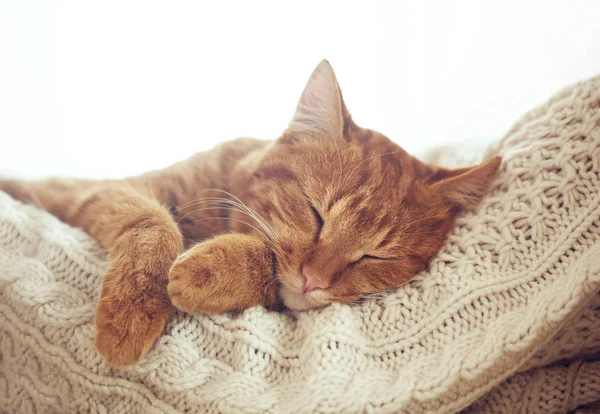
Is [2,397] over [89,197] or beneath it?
beneath

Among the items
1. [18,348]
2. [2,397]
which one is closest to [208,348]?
[18,348]

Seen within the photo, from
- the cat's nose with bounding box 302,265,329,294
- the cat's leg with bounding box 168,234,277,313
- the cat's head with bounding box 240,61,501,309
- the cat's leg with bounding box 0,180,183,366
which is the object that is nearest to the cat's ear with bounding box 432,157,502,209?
the cat's head with bounding box 240,61,501,309

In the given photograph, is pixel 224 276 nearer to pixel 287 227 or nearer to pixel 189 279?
pixel 189 279

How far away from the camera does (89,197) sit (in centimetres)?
161

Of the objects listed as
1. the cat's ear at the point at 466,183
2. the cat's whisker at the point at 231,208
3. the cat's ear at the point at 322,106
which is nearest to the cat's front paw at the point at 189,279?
the cat's whisker at the point at 231,208

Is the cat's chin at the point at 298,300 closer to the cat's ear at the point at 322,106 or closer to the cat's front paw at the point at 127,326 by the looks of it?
the cat's front paw at the point at 127,326

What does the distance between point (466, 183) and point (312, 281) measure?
1.89 feet

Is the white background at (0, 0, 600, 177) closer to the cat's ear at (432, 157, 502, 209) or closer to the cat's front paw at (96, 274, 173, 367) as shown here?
the cat's ear at (432, 157, 502, 209)

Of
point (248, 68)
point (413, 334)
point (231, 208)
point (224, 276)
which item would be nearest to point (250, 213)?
point (231, 208)

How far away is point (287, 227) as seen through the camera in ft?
4.51

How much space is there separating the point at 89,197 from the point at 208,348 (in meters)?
0.82

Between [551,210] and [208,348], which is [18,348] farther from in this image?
[551,210]

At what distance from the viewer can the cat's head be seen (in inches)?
51.4

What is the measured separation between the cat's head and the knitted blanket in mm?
84
